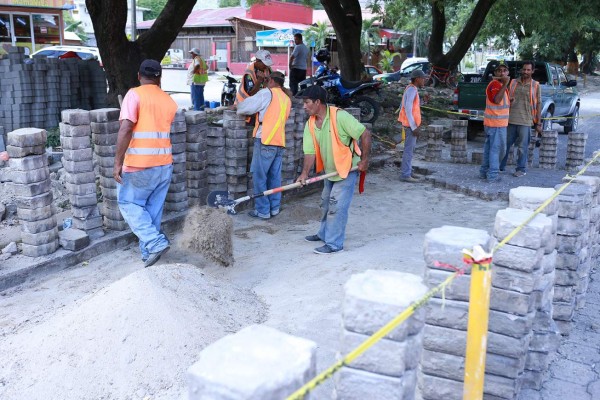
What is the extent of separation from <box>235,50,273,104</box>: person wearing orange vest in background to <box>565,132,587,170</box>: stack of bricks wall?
568 centimetres

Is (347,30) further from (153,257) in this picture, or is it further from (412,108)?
(153,257)

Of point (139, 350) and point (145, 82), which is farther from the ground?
point (145, 82)

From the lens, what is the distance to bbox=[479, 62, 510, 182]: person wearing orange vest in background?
865cm

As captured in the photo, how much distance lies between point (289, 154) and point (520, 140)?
3.79m

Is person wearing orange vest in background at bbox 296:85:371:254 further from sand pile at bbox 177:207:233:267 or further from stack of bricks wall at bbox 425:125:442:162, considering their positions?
stack of bricks wall at bbox 425:125:442:162

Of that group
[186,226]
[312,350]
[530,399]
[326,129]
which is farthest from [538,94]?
[312,350]

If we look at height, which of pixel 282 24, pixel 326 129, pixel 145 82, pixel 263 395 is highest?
pixel 282 24

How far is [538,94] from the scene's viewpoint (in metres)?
9.47

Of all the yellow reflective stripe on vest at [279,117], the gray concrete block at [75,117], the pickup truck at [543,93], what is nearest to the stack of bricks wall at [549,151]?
the pickup truck at [543,93]

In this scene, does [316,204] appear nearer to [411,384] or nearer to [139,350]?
[139,350]

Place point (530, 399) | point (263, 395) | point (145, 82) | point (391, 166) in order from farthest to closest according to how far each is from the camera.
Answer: point (391, 166) → point (145, 82) → point (530, 399) → point (263, 395)

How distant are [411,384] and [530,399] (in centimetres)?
148

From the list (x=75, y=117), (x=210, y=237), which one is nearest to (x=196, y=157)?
(x=75, y=117)

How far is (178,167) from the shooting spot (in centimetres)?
685
